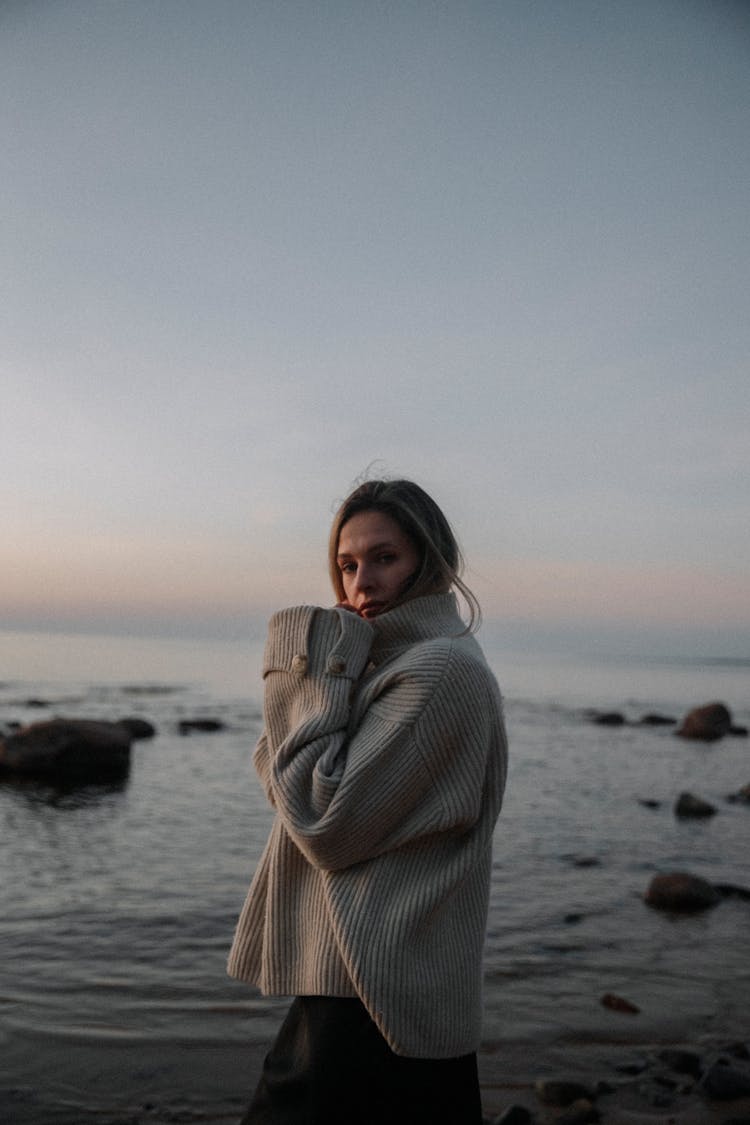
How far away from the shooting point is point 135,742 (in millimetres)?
18609

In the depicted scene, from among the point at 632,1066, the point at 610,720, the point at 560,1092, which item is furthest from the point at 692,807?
the point at 610,720

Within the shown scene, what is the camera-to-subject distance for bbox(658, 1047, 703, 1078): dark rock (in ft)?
16.5

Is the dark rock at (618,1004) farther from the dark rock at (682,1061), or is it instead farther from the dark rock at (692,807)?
the dark rock at (692,807)

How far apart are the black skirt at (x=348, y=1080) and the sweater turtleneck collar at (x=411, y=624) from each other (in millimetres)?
850

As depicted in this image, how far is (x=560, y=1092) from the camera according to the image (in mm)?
4719

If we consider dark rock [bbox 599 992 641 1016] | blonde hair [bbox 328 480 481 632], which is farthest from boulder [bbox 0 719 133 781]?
blonde hair [bbox 328 480 481 632]

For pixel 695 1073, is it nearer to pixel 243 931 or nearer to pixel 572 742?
pixel 243 931

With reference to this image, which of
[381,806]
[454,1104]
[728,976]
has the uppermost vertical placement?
[381,806]

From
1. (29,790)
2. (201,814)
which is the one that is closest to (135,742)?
(29,790)

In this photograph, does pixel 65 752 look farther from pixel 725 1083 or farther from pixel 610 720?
pixel 610 720

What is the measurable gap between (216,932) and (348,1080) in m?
5.42

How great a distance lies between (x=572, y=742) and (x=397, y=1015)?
1992 centimetres

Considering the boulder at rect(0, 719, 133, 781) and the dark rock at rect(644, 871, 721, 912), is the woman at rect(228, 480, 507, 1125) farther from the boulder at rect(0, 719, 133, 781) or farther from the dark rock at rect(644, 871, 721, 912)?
the boulder at rect(0, 719, 133, 781)

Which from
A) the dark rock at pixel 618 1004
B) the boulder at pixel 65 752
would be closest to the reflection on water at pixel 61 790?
the boulder at pixel 65 752
